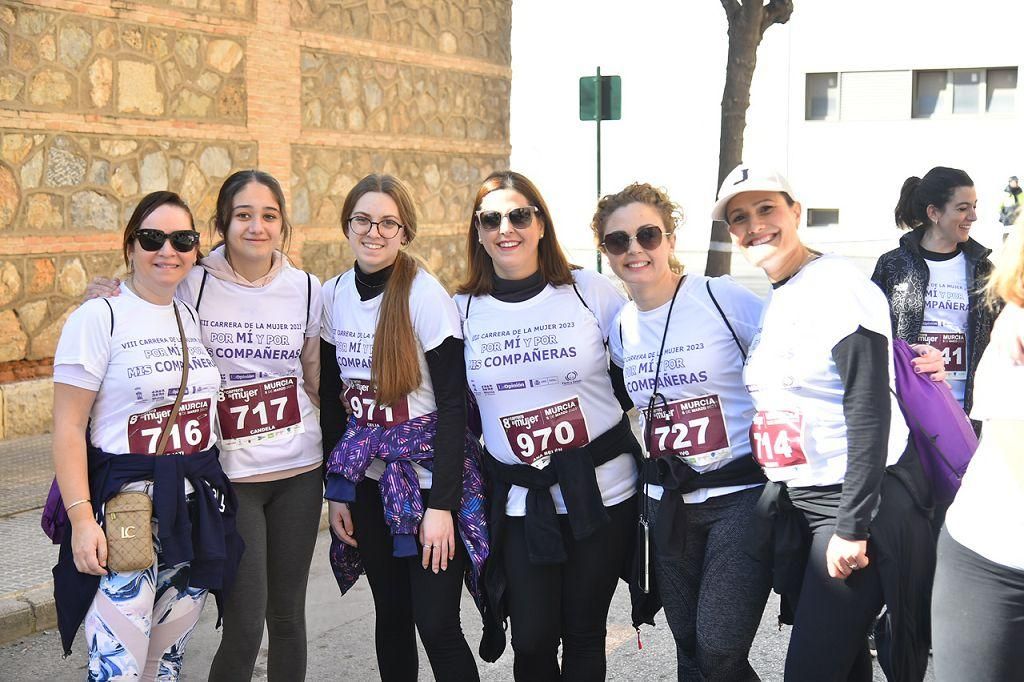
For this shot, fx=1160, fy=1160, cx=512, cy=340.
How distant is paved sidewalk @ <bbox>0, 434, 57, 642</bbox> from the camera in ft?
17.0

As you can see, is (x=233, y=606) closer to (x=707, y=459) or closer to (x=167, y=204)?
(x=167, y=204)

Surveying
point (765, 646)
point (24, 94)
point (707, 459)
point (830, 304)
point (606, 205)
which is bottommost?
point (765, 646)

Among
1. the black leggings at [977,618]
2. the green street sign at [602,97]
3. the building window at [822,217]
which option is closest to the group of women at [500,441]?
the black leggings at [977,618]

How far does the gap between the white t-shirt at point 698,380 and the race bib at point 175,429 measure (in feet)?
4.34

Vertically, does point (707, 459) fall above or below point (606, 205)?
below

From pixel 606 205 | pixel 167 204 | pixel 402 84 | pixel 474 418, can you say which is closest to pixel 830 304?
pixel 606 205

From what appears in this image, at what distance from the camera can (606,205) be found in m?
3.77

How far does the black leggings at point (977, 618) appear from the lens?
2.51 metres

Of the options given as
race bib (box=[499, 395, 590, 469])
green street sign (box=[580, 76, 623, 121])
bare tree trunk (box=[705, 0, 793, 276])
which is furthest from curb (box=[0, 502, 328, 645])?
bare tree trunk (box=[705, 0, 793, 276])

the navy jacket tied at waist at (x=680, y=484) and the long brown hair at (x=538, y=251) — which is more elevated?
the long brown hair at (x=538, y=251)

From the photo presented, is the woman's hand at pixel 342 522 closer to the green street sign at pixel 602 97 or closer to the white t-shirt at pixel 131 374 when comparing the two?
the white t-shirt at pixel 131 374

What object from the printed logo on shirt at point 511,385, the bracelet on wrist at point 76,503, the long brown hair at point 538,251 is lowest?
the bracelet on wrist at point 76,503

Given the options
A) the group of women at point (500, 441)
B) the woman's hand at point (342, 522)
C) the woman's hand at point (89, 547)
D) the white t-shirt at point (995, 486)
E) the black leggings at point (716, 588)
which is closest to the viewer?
the white t-shirt at point (995, 486)

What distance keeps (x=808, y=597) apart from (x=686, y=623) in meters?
0.52
